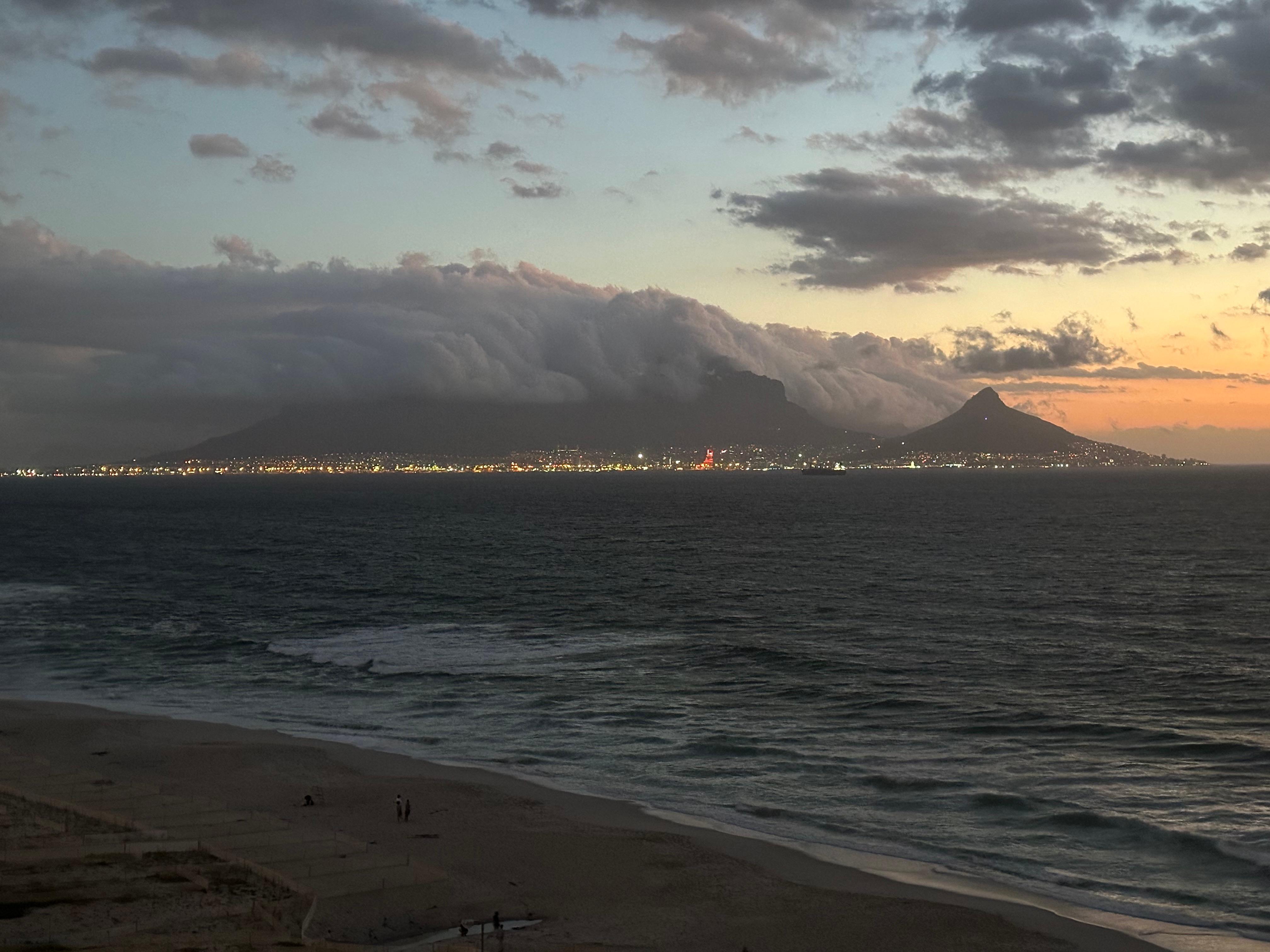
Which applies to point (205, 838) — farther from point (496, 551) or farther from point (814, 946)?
point (496, 551)

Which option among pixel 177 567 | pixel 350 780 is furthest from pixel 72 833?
pixel 177 567

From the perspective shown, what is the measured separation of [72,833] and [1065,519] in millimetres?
178500

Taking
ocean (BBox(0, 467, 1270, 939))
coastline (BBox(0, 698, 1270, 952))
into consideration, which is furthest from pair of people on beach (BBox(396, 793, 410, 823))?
ocean (BBox(0, 467, 1270, 939))

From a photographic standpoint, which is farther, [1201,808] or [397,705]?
[397,705]

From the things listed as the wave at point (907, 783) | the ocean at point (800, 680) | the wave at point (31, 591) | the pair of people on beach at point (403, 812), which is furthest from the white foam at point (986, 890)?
the wave at point (31, 591)

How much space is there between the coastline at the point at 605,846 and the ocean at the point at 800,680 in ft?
4.27

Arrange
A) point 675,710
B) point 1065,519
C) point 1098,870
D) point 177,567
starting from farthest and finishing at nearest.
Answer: point 1065,519, point 177,567, point 675,710, point 1098,870

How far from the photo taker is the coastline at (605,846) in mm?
27422

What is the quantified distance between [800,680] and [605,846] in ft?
87.1

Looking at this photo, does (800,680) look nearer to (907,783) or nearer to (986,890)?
(907,783)

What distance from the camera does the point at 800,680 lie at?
58.0m

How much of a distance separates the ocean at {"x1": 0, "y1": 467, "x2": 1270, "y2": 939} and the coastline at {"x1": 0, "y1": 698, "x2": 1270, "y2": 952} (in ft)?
4.27

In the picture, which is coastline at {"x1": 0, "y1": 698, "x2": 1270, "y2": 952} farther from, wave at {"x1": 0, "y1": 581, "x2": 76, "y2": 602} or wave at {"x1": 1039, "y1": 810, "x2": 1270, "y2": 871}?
wave at {"x1": 0, "y1": 581, "x2": 76, "y2": 602}

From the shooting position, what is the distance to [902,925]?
2756 cm
